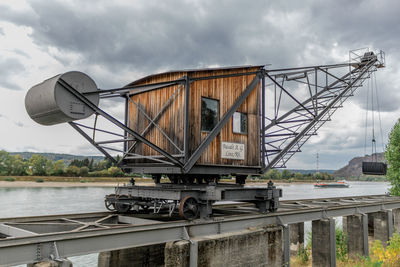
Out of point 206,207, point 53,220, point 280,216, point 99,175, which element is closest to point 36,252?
point 53,220

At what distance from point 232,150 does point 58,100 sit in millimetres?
6224

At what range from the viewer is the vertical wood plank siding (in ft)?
37.2

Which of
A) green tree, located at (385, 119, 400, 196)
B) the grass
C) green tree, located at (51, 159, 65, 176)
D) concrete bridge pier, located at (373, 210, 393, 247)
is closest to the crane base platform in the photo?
concrete bridge pier, located at (373, 210, 393, 247)

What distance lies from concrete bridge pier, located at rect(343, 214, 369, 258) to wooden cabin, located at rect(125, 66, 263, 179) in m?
6.93

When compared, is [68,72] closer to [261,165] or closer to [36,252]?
[36,252]

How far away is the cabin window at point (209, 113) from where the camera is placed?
38.0 feet

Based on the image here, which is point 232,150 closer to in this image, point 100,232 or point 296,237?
point 100,232

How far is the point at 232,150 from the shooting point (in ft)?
40.1

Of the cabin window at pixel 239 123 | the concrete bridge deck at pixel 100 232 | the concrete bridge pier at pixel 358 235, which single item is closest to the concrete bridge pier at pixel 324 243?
the concrete bridge deck at pixel 100 232

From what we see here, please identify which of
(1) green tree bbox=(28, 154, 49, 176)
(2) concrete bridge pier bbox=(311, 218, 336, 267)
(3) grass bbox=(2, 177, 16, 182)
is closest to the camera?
(2) concrete bridge pier bbox=(311, 218, 336, 267)

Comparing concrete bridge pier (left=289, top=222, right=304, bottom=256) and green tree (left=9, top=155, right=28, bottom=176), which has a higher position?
green tree (left=9, top=155, right=28, bottom=176)

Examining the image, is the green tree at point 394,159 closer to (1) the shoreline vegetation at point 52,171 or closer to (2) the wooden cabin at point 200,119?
(2) the wooden cabin at point 200,119

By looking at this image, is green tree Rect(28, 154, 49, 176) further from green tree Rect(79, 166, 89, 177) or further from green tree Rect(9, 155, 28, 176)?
green tree Rect(79, 166, 89, 177)

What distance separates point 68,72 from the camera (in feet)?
29.4
